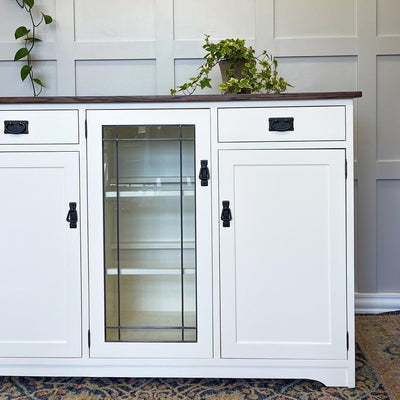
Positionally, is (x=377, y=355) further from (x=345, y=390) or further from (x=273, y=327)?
(x=273, y=327)

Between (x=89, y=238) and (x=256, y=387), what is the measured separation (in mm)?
768

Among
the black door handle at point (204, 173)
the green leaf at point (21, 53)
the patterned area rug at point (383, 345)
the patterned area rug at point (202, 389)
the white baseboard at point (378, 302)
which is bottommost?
the patterned area rug at point (202, 389)

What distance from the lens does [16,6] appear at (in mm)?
2074

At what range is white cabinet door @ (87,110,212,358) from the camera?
146 centimetres

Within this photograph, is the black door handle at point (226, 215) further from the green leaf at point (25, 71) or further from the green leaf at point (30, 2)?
the green leaf at point (30, 2)

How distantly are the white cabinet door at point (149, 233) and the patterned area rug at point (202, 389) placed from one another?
4.9 inches

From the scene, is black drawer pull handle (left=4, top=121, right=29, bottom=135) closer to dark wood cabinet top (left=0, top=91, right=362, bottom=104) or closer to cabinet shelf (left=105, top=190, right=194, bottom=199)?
dark wood cabinet top (left=0, top=91, right=362, bottom=104)

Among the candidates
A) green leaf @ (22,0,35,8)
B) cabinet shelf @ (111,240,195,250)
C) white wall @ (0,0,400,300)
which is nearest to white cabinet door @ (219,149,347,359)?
cabinet shelf @ (111,240,195,250)

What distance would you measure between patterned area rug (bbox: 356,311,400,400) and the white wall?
699 millimetres

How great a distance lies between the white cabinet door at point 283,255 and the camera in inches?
56.2

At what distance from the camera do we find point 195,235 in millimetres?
1472

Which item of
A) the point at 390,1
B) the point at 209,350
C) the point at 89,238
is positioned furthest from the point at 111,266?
the point at 390,1

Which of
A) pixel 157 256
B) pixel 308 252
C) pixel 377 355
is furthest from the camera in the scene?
pixel 377 355

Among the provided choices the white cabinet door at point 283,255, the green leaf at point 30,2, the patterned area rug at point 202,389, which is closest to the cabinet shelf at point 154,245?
the white cabinet door at point 283,255
